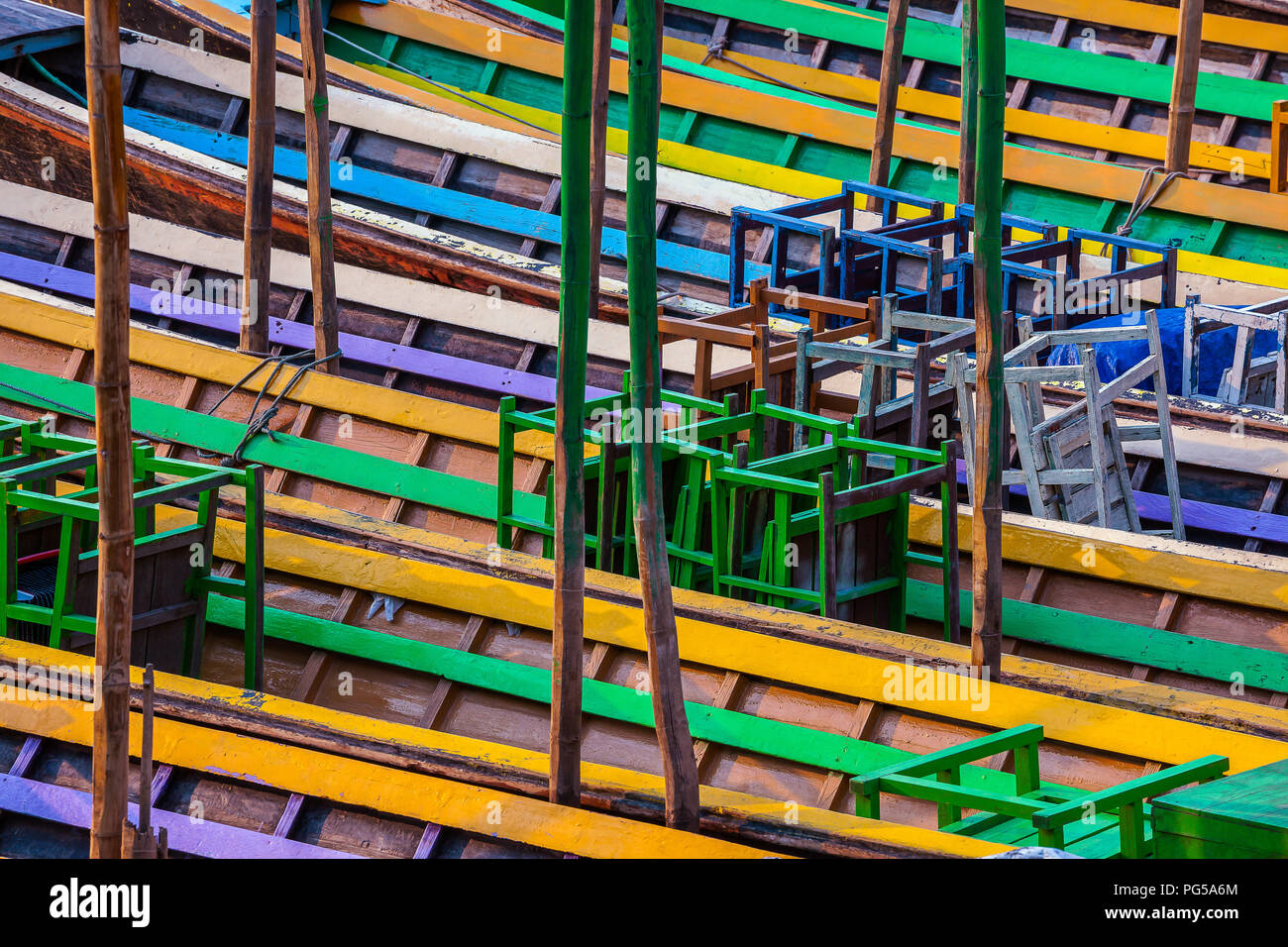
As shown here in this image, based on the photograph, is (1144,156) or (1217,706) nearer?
(1217,706)

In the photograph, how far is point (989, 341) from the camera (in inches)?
261

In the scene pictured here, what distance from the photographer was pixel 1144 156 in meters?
13.9

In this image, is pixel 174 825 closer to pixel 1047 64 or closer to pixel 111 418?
pixel 111 418

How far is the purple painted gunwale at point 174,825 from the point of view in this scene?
6.14m

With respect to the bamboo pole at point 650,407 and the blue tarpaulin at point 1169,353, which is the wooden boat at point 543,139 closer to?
the blue tarpaulin at point 1169,353

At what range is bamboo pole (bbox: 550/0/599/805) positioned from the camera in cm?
543

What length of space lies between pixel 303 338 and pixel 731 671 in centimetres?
468

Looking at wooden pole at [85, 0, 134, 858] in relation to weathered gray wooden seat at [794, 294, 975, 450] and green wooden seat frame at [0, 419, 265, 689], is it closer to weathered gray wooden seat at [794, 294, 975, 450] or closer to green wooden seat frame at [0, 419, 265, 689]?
green wooden seat frame at [0, 419, 265, 689]

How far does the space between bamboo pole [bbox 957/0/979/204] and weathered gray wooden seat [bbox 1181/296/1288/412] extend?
5.28 ft
